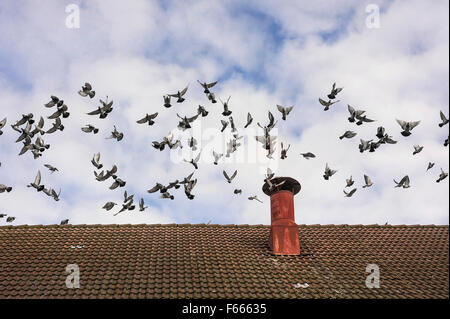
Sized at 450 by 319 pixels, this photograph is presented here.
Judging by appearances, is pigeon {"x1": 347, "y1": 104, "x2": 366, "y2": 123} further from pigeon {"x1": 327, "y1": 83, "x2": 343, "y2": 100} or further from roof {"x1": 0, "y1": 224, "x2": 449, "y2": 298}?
roof {"x1": 0, "y1": 224, "x2": 449, "y2": 298}

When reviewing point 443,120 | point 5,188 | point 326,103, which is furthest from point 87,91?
point 443,120

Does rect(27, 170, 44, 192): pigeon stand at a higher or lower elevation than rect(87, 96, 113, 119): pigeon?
lower

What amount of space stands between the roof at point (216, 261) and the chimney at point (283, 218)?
1.05 ft

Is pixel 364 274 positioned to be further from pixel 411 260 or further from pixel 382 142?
pixel 382 142

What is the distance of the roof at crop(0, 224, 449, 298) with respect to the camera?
467 inches

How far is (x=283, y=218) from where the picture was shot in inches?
591

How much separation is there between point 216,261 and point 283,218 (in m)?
2.61

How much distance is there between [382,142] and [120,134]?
580cm

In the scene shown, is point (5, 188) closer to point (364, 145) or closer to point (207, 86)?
point (207, 86)

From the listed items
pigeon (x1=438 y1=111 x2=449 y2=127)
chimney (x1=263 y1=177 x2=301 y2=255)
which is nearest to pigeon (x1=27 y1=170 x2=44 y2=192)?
chimney (x1=263 y1=177 x2=301 y2=255)

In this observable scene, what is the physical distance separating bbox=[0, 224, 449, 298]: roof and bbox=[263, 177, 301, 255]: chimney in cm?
32
